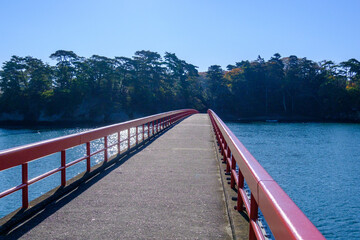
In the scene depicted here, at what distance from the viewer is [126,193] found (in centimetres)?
557

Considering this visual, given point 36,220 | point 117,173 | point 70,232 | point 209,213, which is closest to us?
point 70,232

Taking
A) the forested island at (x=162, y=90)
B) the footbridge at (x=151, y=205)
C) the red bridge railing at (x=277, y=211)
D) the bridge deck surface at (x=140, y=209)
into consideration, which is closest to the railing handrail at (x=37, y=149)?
the footbridge at (x=151, y=205)

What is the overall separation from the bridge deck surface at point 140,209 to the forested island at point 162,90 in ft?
236

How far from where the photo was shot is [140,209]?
4680 mm

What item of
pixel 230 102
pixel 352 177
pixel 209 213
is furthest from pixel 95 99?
pixel 209 213

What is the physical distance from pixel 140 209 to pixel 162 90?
276ft

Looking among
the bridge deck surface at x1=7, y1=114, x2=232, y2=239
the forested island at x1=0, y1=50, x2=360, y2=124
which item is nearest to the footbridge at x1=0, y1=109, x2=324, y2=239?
the bridge deck surface at x1=7, y1=114, x2=232, y2=239

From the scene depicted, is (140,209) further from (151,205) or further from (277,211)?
(277,211)

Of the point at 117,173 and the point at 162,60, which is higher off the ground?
the point at 162,60

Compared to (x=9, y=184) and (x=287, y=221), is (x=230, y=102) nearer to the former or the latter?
(x=9, y=184)

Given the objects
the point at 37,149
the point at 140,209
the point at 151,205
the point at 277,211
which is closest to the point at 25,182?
the point at 37,149

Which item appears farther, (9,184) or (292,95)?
(292,95)

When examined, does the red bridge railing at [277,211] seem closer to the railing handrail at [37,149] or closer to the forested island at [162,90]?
the railing handrail at [37,149]

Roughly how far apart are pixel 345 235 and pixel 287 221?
1403 centimetres
